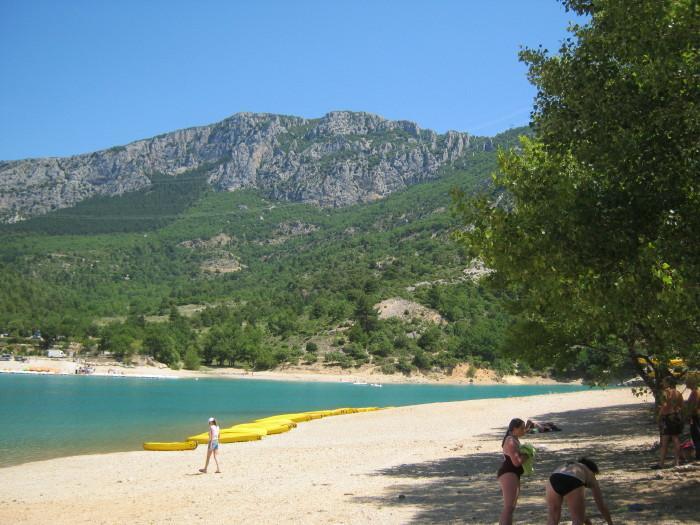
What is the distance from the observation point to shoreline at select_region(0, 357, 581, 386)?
11994 centimetres

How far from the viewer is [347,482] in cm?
1784

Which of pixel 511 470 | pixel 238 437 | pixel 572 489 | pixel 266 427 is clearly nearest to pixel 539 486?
pixel 511 470

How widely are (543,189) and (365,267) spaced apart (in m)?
175

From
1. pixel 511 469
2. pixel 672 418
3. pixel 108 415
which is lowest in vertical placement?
pixel 108 415

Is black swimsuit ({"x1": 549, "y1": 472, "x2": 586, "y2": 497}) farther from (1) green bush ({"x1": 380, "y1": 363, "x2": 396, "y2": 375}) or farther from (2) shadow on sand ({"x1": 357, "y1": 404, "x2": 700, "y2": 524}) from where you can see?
(1) green bush ({"x1": 380, "y1": 363, "x2": 396, "y2": 375})

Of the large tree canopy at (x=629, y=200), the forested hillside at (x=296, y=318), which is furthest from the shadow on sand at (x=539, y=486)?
the forested hillside at (x=296, y=318)

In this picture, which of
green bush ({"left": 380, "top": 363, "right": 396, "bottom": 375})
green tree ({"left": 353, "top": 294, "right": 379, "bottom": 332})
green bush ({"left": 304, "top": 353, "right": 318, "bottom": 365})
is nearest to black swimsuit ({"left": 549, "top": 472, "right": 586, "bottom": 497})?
green bush ({"left": 380, "top": 363, "right": 396, "bottom": 375})

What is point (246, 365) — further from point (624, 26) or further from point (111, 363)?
point (624, 26)

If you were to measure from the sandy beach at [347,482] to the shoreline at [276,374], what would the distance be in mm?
89930

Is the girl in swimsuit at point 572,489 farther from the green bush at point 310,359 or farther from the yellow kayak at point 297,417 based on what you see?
the green bush at point 310,359

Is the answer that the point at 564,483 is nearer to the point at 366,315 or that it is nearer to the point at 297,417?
the point at 297,417

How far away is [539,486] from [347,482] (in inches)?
219

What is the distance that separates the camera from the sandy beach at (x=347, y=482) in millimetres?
12914

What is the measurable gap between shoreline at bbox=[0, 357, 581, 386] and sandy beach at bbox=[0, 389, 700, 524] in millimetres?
89930
